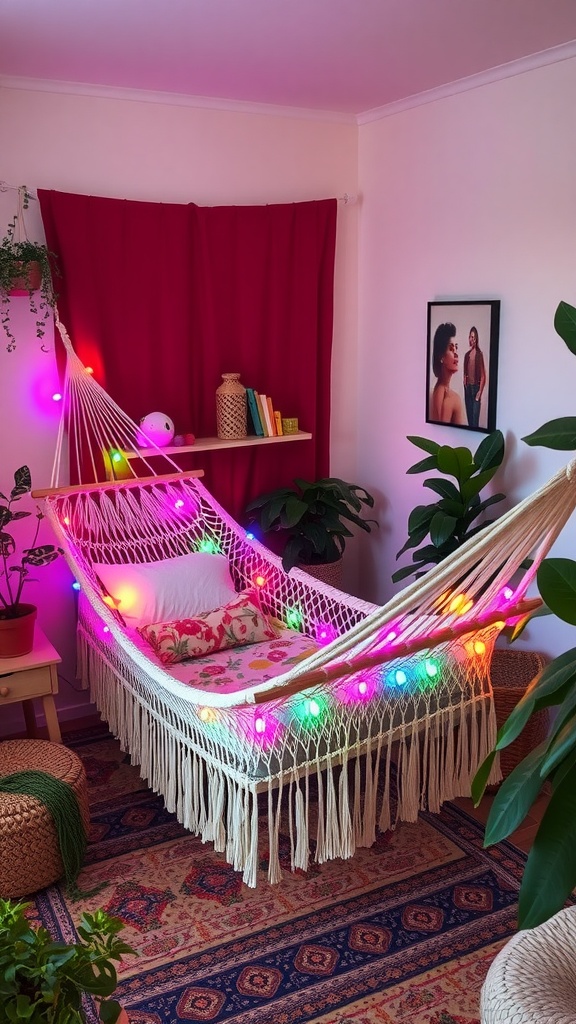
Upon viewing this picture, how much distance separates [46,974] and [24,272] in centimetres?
229

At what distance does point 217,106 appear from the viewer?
3410mm

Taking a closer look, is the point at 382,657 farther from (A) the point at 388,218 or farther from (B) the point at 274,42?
(A) the point at 388,218

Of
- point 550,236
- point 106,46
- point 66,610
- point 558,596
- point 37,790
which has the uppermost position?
point 106,46

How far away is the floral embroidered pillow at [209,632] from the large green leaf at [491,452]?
0.95 meters

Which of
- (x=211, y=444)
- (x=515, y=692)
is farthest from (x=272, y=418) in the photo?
(x=515, y=692)

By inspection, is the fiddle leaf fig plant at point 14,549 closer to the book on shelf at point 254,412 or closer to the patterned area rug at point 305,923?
the patterned area rug at point 305,923

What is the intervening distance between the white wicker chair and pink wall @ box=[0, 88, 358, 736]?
7.16 feet

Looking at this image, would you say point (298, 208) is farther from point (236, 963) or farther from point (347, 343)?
point (236, 963)

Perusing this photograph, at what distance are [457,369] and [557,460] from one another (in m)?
0.60

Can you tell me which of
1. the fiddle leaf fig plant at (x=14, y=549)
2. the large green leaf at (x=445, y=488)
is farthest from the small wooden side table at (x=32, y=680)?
the large green leaf at (x=445, y=488)

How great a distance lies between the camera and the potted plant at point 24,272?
116 inches

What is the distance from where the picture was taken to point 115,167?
129 inches

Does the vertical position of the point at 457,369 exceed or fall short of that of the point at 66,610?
it exceeds it

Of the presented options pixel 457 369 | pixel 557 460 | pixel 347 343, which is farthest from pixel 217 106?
pixel 557 460
